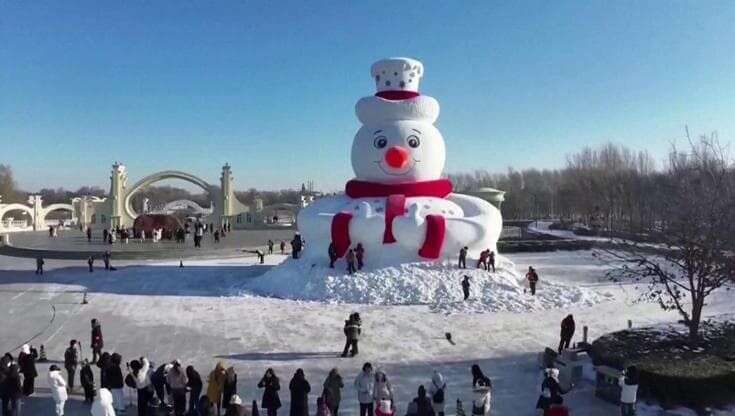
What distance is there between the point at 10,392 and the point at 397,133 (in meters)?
Answer: 14.4

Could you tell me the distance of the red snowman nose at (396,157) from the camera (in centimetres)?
1977

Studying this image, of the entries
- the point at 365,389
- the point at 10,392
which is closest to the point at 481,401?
the point at 365,389

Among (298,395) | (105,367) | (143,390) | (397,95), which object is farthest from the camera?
(397,95)

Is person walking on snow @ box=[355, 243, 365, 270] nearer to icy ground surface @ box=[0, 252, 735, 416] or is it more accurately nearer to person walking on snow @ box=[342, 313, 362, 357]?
icy ground surface @ box=[0, 252, 735, 416]

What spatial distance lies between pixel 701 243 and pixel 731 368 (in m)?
2.57

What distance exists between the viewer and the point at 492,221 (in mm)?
20312

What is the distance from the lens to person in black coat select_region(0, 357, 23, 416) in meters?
8.59

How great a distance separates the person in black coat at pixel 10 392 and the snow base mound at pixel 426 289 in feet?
34.2

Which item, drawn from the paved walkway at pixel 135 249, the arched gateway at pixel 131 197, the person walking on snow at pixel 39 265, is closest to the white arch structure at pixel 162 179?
the arched gateway at pixel 131 197

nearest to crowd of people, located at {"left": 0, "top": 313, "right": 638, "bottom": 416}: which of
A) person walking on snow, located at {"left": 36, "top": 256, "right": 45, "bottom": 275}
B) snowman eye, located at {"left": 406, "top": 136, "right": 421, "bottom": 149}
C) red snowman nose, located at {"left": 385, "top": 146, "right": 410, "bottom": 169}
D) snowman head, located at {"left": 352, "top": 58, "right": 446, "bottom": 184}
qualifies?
red snowman nose, located at {"left": 385, "top": 146, "right": 410, "bottom": 169}

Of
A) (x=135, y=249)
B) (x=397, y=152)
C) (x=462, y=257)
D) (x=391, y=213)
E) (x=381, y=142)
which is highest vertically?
(x=381, y=142)

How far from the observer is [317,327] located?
49.3 feet

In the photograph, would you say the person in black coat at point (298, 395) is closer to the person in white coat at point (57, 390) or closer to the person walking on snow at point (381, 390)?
the person walking on snow at point (381, 390)

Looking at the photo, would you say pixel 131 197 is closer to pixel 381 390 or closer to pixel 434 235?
pixel 434 235
